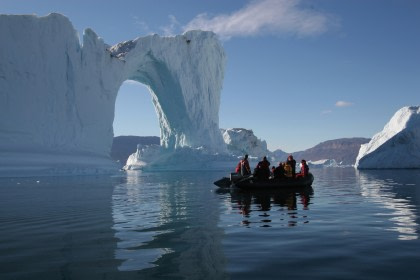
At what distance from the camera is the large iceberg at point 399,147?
44.9 metres

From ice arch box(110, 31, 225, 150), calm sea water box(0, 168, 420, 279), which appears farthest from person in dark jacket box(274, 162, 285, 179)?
ice arch box(110, 31, 225, 150)

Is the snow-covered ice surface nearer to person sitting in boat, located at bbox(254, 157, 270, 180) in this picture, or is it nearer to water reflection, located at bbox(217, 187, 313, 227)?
person sitting in boat, located at bbox(254, 157, 270, 180)

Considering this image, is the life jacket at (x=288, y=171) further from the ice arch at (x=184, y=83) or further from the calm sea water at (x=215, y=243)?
the ice arch at (x=184, y=83)

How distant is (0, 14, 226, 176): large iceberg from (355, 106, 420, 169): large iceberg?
20.2 m

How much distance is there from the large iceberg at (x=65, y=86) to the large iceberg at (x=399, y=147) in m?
20.2

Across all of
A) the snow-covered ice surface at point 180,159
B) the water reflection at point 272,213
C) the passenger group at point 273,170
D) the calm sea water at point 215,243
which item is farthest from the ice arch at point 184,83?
the calm sea water at point 215,243

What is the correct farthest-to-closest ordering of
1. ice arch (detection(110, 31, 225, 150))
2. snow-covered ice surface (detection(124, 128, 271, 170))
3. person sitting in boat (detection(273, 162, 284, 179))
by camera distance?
snow-covered ice surface (detection(124, 128, 271, 170)) → ice arch (detection(110, 31, 225, 150)) → person sitting in boat (detection(273, 162, 284, 179))

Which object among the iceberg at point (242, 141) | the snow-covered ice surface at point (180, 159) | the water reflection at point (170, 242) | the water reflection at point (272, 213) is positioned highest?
the iceberg at point (242, 141)

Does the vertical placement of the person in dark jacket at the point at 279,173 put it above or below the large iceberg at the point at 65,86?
below

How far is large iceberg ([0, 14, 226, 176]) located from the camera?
29.7 metres

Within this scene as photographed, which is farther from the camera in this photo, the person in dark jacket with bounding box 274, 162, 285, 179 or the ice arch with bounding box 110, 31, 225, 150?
the ice arch with bounding box 110, 31, 225, 150

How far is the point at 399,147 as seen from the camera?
45.4 m

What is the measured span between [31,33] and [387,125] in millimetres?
43293

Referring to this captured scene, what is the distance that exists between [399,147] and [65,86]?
122 ft
